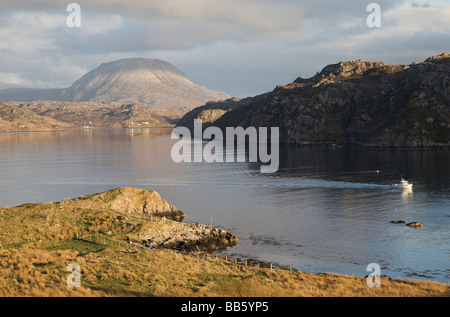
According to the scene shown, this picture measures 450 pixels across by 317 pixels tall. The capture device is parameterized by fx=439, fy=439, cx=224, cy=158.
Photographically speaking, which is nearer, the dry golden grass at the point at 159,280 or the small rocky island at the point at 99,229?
the dry golden grass at the point at 159,280

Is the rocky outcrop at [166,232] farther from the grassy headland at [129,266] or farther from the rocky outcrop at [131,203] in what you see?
the grassy headland at [129,266]

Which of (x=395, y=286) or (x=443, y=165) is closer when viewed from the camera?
(x=395, y=286)

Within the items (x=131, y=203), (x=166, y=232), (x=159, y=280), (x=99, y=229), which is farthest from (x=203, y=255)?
(x=131, y=203)

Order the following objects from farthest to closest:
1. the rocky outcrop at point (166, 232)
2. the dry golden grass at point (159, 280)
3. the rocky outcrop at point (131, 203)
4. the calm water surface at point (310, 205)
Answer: the rocky outcrop at point (131, 203)
the rocky outcrop at point (166, 232)
the calm water surface at point (310, 205)
the dry golden grass at point (159, 280)

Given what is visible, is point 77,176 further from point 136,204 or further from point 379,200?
point 379,200

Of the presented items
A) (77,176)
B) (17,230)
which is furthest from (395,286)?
(77,176)

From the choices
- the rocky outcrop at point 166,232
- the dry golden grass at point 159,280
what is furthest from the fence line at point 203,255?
the dry golden grass at point 159,280

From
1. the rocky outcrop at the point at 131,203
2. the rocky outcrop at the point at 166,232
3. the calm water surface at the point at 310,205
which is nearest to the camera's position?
the calm water surface at the point at 310,205

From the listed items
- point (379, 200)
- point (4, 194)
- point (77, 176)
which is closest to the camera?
point (379, 200)

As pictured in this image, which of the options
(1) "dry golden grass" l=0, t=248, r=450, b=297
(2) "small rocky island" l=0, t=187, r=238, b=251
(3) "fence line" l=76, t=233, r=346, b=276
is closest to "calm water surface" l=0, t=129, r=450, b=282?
(3) "fence line" l=76, t=233, r=346, b=276
